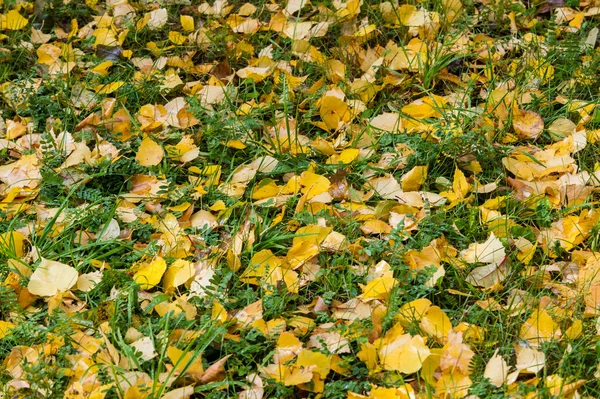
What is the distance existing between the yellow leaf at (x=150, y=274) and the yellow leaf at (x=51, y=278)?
0.59 ft

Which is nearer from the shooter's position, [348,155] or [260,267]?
[260,267]

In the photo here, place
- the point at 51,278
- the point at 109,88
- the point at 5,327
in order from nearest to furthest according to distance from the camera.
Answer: the point at 5,327 → the point at 51,278 → the point at 109,88

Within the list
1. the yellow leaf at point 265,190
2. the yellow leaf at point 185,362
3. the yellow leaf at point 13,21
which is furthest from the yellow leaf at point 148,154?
the yellow leaf at point 13,21

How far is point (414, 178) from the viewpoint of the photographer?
259cm

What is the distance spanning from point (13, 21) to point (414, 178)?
2108mm

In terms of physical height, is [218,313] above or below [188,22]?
below

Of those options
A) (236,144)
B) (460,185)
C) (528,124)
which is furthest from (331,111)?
(528,124)

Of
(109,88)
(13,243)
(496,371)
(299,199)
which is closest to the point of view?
(496,371)

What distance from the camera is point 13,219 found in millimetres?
2480

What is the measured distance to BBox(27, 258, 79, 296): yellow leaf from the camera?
2.21 m

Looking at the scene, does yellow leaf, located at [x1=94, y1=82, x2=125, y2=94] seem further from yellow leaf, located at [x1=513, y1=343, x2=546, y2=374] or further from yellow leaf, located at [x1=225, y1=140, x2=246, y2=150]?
yellow leaf, located at [x1=513, y1=343, x2=546, y2=374]

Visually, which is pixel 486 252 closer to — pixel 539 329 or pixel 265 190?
pixel 539 329

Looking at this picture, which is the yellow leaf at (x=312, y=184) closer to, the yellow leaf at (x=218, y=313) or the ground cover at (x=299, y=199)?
the ground cover at (x=299, y=199)

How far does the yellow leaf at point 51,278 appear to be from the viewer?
221 centimetres
